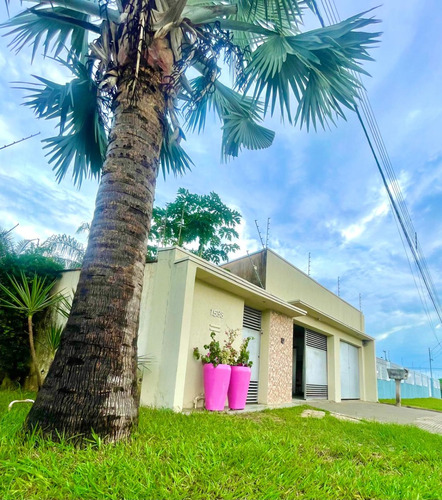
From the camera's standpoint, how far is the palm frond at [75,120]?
16.5 feet

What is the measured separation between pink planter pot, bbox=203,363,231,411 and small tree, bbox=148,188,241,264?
35.9 ft

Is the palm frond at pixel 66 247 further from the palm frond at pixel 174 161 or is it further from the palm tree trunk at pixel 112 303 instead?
the palm tree trunk at pixel 112 303

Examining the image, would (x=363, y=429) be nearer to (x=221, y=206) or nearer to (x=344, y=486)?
(x=344, y=486)

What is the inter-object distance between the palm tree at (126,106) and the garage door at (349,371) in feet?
37.8

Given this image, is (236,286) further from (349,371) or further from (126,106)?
(349,371)

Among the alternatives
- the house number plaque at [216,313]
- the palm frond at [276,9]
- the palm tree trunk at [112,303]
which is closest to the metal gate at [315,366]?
the house number plaque at [216,313]

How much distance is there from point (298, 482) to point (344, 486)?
345 millimetres

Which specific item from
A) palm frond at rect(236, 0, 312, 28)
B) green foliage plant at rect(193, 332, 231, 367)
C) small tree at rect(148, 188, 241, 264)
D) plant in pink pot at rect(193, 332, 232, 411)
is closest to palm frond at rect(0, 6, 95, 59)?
palm frond at rect(236, 0, 312, 28)

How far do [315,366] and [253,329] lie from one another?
4650 mm

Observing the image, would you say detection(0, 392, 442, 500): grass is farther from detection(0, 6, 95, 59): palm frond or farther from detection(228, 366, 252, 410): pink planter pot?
detection(0, 6, 95, 59): palm frond

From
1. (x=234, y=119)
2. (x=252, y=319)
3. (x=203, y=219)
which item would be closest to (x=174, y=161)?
(x=234, y=119)

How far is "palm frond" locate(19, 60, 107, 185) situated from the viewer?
5016 millimetres

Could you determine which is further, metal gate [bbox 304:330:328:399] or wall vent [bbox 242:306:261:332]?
metal gate [bbox 304:330:328:399]

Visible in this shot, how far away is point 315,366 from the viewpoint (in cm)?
1180
